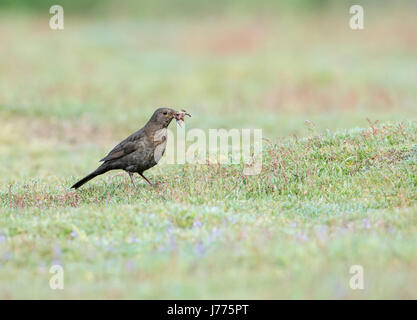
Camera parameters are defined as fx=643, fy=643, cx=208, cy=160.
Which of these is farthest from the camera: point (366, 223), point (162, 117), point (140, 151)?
point (162, 117)

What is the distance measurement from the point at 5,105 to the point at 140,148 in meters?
12.7

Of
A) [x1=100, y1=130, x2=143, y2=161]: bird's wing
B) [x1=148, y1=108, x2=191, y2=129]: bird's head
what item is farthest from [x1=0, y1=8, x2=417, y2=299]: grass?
[x1=148, y1=108, x2=191, y2=129]: bird's head

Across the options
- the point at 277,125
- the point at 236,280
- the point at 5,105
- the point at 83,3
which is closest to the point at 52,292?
the point at 236,280

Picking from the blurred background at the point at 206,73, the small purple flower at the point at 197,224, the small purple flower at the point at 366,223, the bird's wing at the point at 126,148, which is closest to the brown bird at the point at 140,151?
the bird's wing at the point at 126,148

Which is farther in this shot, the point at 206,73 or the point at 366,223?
the point at 206,73

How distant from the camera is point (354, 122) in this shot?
64.8 feet

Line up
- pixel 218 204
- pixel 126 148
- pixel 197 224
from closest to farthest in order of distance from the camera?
pixel 197 224 → pixel 218 204 → pixel 126 148

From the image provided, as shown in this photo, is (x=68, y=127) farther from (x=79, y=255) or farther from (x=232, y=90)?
(x=79, y=255)

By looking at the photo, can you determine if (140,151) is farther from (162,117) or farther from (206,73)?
(206,73)

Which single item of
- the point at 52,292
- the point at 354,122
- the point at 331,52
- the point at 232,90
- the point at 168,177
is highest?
the point at 331,52

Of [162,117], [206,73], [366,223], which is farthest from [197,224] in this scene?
[206,73]

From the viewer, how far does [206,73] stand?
2720cm

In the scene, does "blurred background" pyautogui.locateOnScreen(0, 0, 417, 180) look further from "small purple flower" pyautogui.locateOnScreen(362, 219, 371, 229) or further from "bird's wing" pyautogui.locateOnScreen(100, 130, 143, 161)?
"small purple flower" pyautogui.locateOnScreen(362, 219, 371, 229)

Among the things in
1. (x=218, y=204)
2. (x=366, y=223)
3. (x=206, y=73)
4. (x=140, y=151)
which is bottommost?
(x=366, y=223)
